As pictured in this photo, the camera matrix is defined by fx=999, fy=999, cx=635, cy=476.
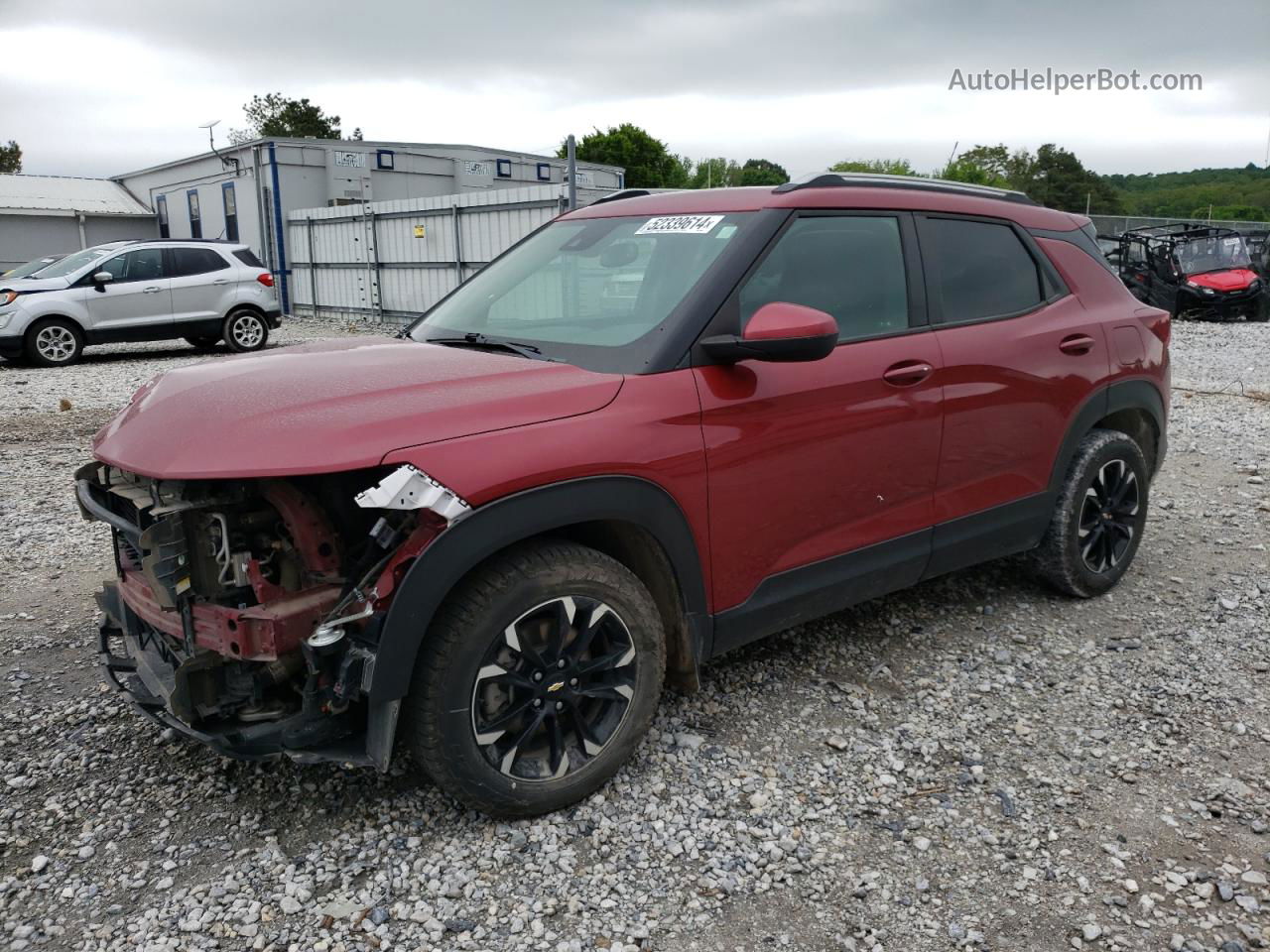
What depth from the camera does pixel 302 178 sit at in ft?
76.1

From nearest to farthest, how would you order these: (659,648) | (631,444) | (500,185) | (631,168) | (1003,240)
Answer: (631,444) < (659,648) < (1003,240) < (500,185) < (631,168)

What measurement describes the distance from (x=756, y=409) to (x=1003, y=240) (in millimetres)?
1750

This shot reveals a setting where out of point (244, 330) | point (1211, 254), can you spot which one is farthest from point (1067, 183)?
point (244, 330)

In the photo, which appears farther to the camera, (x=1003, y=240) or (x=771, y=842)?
→ (x=1003, y=240)

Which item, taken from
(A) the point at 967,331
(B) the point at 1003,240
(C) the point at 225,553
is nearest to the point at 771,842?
(C) the point at 225,553

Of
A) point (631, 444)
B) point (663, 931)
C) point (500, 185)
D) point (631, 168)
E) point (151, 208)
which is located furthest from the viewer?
point (631, 168)

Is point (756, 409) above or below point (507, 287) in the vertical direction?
below

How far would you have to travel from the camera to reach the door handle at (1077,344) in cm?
419

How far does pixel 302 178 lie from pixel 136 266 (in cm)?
990

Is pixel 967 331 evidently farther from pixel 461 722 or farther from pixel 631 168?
pixel 631 168

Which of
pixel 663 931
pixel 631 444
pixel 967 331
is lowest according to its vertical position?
pixel 663 931

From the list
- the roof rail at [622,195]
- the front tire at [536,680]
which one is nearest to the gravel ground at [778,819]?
the front tire at [536,680]

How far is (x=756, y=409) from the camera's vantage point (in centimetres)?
312

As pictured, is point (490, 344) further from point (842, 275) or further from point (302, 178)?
point (302, 178)
